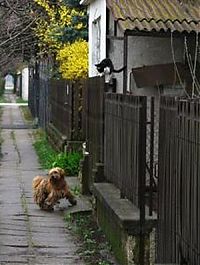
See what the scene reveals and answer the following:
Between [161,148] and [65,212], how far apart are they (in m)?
5.33

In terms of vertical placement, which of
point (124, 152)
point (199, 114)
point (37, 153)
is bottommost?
point (37, 153)

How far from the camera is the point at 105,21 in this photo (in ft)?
49.6

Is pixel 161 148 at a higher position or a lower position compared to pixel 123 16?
lower

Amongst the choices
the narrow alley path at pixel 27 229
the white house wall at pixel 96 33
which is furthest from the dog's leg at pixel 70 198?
the white house wall at pixel 96 33

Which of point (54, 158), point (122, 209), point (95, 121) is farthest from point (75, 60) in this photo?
point (122, 209)

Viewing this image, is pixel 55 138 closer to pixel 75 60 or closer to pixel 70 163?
pixel 75 60

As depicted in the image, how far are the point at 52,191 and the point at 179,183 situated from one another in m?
6.36

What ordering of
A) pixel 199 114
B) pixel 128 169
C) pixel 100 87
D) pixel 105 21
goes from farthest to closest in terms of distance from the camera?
pixel 105 21 → pixel 100 87 → pixel 128 169 → pixel 199 114

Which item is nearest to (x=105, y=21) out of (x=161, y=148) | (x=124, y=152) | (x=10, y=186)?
(x=10, y=186)

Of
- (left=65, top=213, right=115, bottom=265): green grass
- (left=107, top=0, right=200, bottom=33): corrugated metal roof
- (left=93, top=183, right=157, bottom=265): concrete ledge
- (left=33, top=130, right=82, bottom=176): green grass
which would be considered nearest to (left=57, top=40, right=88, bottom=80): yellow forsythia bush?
(left=33, top=130, right=82, bottom=176): green grass

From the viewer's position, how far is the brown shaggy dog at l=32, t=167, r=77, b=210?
12.5 meters

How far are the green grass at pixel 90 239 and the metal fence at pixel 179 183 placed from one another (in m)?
1.82

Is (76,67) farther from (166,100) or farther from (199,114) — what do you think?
(199,114)

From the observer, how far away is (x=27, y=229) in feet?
35.4
